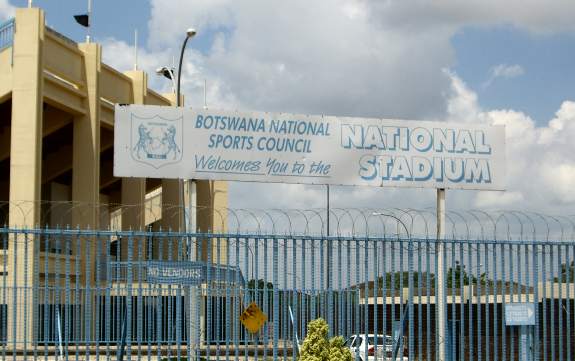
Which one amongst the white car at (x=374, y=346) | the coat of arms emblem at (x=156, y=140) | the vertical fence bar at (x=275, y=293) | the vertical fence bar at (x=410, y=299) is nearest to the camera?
the vertical fence bar at (x=275, y=293)

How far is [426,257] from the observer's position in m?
14.8

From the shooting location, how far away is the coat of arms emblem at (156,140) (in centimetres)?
1516

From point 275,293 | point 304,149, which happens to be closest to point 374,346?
point 275,293

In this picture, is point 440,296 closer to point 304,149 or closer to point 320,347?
point 320,347

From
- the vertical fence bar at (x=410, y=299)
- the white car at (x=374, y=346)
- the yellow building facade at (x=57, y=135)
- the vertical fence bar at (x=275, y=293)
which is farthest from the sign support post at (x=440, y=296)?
the yellow building facade at (x=57, y=135)

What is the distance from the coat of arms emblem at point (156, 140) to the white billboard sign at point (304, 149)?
16mm

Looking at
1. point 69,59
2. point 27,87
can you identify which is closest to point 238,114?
point 27,87

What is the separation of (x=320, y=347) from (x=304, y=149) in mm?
3763

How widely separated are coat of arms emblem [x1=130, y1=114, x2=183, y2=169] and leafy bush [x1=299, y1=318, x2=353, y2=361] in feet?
12.2

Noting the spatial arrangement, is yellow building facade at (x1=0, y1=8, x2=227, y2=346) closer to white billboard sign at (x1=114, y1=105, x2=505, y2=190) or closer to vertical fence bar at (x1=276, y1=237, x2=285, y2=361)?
white billboard sign at (x1=114, y1=105, x2=505, y2=190)

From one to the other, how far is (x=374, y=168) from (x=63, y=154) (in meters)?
23.3

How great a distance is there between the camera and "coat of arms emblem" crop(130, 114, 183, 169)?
15.2m

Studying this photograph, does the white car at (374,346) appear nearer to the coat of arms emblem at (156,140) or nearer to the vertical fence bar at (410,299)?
the vertical fence bar at (410,299)

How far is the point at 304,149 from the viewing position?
622 inches
